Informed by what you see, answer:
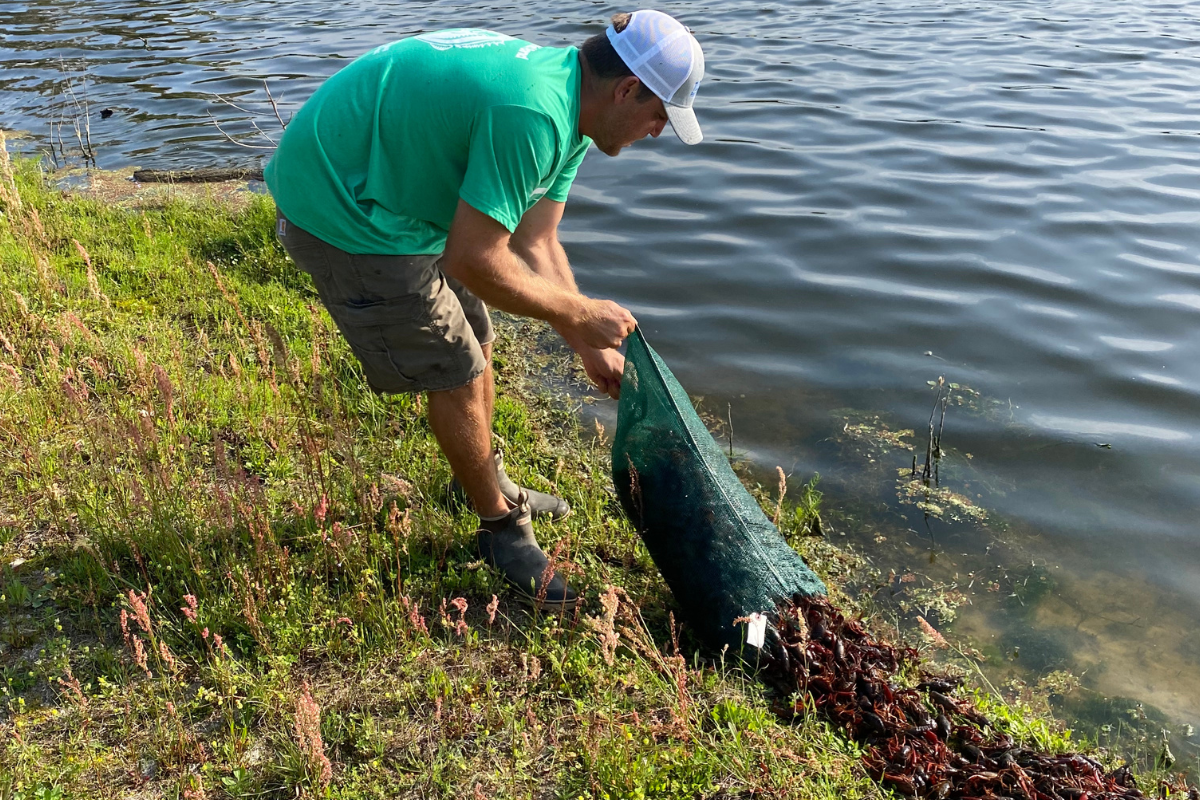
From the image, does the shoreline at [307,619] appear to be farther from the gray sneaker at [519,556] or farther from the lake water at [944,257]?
the lake water at [944,257]

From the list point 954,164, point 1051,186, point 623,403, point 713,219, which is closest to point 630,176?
point 713,219

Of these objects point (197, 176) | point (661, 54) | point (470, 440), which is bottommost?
point (197, 176)

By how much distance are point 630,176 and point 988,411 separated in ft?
15.5

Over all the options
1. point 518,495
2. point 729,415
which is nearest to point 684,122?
point 518,495

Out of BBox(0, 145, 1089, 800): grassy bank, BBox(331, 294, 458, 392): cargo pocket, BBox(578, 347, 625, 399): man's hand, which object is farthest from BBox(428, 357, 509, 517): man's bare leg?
BBox(578, 347, 625, 399): man's hand

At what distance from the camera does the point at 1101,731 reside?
3494mm

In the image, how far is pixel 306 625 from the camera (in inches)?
124

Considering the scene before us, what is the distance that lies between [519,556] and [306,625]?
803 mm

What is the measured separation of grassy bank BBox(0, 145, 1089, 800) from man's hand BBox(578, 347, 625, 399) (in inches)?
23.6

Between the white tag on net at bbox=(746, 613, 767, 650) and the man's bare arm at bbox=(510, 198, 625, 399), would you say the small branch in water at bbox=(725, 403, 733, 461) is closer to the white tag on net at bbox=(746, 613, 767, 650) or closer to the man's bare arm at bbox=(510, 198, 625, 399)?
the man's bare arm at bbox=(510, 198, 625, 399)

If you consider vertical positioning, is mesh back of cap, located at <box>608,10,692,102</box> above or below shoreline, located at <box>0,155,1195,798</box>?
above

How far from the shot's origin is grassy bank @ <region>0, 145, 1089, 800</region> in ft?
8.66

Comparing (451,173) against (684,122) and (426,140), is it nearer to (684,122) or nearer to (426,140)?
(426,140)

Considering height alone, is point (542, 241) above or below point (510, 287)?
below
